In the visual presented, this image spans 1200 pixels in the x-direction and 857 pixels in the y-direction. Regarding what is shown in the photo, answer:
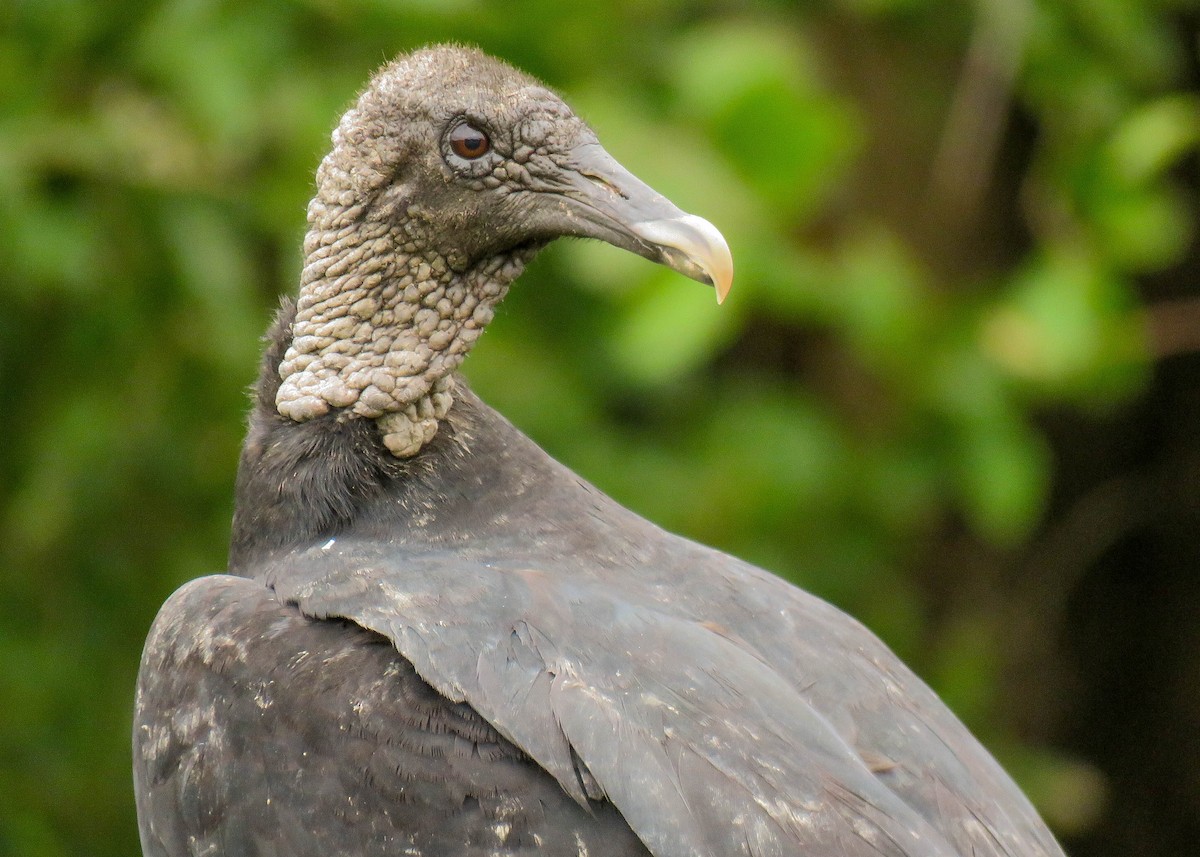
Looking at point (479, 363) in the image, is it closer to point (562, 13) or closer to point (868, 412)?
point (562, 13)

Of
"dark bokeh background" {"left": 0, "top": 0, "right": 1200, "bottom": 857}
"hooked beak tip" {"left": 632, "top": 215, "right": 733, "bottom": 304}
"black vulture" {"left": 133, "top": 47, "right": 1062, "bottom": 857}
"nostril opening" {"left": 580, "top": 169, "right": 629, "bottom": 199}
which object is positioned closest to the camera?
"black vulture" {"left": 133, "top": 47, "right": 1062, "bottom": 857}

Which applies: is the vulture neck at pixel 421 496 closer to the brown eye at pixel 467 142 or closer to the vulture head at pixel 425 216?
the vulture head at pixel 425 216

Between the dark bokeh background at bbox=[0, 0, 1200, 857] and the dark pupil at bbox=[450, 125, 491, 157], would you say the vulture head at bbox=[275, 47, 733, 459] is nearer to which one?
the dark pupil at bbox=[450, 125, 491, 157]

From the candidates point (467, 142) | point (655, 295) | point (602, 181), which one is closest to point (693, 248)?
point (602, 181)

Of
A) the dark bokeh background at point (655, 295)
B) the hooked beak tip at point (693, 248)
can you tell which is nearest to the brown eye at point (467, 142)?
the hooked beak tip at point (693, 248)

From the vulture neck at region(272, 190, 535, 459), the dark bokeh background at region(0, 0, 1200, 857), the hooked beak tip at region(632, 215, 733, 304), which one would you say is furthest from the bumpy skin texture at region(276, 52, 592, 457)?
the dark bokeh background at region(0, 0, 1200, 857)

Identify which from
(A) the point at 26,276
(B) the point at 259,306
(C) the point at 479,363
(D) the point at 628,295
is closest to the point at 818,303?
(D) the point at 628,295
